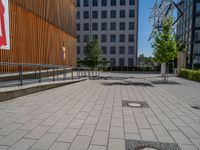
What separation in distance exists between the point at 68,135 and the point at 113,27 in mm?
49722

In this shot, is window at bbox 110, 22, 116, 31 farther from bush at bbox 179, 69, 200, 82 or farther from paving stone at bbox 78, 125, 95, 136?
paving stone at bbox 78, 125, 95, 136

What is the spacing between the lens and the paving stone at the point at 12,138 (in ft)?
11.6

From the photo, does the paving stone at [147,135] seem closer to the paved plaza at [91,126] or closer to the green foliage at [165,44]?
the paved plaza at [91,126]

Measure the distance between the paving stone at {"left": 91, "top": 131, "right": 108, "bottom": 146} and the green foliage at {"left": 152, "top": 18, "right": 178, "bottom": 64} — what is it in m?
13.2

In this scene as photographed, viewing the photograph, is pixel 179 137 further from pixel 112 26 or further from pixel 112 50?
pixel 112 26

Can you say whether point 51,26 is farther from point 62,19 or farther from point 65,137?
point 65,137

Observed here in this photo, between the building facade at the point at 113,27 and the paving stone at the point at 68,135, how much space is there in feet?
154

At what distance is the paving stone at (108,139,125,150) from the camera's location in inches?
136

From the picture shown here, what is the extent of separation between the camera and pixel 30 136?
3.84 metres

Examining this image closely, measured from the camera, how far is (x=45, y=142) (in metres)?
3.58

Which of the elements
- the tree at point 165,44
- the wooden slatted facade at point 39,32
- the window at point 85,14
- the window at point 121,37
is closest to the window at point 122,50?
the window at point 121,37

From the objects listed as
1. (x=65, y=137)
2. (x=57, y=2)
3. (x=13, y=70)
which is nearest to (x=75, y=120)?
→ (x=65, y=137)

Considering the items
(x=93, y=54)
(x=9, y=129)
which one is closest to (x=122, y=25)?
(x=93, y=54)

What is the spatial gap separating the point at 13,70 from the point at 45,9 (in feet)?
22.7
